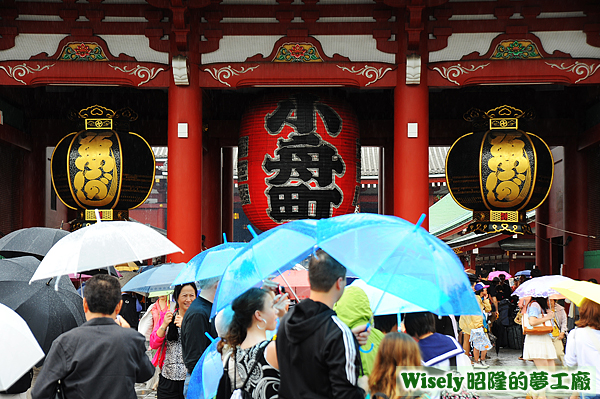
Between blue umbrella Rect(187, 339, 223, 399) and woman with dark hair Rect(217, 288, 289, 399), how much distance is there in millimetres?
61

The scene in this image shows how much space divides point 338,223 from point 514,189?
335 inches

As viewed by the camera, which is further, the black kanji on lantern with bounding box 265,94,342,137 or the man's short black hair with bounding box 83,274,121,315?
the black kanji on lantern with bounding box 265,94,342,137

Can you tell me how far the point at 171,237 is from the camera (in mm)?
10688

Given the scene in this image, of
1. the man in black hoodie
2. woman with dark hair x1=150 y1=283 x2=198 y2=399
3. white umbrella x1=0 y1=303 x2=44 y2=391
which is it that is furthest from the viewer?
woman with dark hair x1=150 y1=283 x2=198 y2=399

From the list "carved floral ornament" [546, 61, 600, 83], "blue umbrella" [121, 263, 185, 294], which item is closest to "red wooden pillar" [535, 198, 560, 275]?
"carved floral ornament" [546, 61, 600, 83]

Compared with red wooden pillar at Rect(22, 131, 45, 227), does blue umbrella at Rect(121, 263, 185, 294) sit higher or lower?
lower

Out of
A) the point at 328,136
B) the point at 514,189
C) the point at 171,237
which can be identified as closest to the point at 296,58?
the point at 328,136

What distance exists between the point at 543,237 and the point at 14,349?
52.7 feet

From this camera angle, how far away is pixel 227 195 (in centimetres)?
1586

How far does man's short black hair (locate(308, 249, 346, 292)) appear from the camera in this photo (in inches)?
130

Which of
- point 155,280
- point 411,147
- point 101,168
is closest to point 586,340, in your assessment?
point 155,280

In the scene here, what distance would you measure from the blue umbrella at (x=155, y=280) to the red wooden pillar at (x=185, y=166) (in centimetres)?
360

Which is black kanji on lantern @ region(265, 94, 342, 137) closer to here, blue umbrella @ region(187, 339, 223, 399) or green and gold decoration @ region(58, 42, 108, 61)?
green and gold decoration @ region(58, 42, 108, 61)

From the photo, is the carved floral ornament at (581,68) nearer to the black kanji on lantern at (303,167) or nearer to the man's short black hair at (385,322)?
the black kanji on lantern at (303,167)
